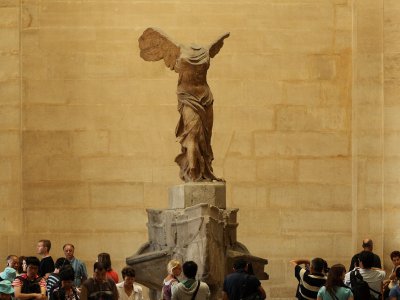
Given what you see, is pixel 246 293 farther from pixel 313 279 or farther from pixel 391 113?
pixel 391 113

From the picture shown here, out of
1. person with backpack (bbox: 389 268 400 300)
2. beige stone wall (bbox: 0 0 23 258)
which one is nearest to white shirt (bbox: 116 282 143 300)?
person with backpack (bbox: 389 268 400 300)

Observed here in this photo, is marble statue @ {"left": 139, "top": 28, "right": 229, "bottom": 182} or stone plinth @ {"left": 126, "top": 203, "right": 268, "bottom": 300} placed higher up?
marble statue @ {"left": 139, "top": 28, "right": 229, "bottom": 182}

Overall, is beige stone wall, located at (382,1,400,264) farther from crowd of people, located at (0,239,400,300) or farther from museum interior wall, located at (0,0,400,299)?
crowd of people, located at (0,239,400,300)

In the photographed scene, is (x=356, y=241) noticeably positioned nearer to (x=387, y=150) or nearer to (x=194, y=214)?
(x=387, y=150)

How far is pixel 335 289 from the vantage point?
1363cm

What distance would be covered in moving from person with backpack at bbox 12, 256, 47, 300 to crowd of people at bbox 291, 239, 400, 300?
313 cm

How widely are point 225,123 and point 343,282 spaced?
8.21 m

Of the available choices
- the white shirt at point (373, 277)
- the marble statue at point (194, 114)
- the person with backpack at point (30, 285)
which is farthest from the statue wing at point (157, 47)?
the white shirt at point (373, 277)

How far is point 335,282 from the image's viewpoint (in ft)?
44.8

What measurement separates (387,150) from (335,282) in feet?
28.0

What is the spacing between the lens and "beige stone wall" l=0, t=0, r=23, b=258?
21562 millimetres

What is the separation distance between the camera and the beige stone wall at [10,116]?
2156 centimetres

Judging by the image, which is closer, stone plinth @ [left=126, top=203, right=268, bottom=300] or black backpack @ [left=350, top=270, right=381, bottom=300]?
black backpack @ [left=350, top=270, right=381, bottom=300]

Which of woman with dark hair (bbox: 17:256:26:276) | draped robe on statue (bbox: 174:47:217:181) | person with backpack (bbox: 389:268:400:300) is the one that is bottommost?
person with backpack (bbox: 389:268:400:300)
